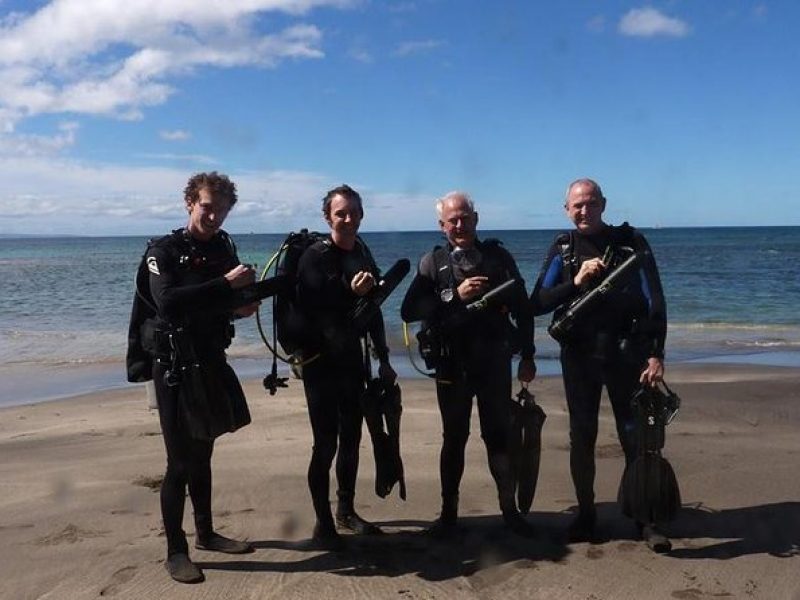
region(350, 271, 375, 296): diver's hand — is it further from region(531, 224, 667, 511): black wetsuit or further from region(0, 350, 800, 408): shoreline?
region(0, 350, 800, 408): shoreline

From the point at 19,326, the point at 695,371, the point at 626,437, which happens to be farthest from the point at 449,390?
the point at 19,326

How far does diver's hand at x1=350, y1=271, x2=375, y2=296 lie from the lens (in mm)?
3916

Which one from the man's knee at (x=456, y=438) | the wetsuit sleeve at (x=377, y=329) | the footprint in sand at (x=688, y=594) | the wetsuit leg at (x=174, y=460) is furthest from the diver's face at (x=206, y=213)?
the footprint in sand at (x=688, y=594)

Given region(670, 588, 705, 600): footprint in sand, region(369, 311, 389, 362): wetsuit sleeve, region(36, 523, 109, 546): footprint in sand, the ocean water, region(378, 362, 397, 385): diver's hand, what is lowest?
the ocean water

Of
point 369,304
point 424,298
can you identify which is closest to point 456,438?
point 424,298

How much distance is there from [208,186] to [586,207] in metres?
1.96

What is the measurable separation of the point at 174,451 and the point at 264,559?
→ 2.54ft

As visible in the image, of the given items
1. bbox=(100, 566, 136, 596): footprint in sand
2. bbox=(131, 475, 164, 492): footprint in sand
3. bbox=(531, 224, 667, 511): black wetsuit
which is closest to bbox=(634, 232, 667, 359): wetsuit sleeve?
bbox=(531, 224, 667, 511): black wetsuit

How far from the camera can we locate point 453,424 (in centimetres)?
427

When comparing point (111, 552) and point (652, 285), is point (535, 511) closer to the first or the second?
point (652, 285)

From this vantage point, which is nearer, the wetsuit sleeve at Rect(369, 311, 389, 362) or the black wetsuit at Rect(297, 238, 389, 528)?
the black wetsuit at Rect(297, 238, 389, 528)

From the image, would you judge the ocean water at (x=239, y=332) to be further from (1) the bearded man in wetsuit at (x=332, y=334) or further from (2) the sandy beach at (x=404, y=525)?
(1) the bearded man in wetsuit at (x=332, y=334)

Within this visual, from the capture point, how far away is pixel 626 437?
423 cm

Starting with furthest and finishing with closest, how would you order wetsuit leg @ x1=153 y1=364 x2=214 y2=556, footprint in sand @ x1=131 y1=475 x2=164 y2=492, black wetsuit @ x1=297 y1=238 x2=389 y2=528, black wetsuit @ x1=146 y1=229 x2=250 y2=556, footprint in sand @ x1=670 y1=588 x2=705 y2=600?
footprint in sand @ x1=131 y1=475 x2=164 y2=492 < black wetsuit @ x1=297 y1=238 x2=389 y2=528 < wetsuit leg @ x1=153 y1=364 x2=214 y2=556 < black wetsuit @ x1=146 y1=229 x2=250 y2=556 < footprint in sand @ x1=670 y1=588 x2=705 y2=600
